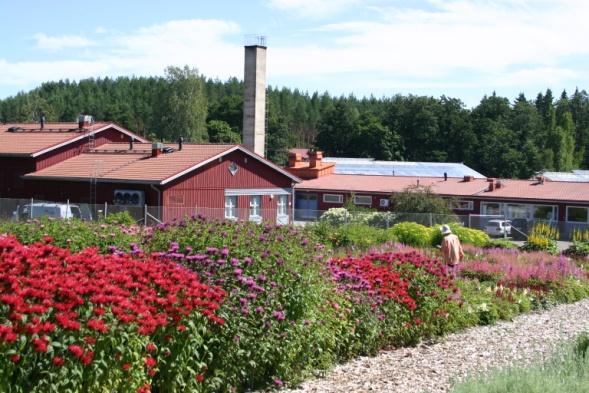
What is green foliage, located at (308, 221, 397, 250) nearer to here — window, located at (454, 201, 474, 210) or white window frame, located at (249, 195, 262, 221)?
white window frame, located at (249, 195, 262, 221)

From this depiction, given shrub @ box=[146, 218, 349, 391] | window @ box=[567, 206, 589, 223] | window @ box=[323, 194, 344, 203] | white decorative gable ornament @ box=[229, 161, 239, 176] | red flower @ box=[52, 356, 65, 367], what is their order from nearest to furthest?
red flower @ box=[52, 356, 65, 367] → shrub @ box=[146, 218, 349, 391] → white decorative gable ornament @ box=[229, 161, 239, 176] → window @ box=[567, 206, 589, 223] → window @ box=[323, 194, 344, 203]

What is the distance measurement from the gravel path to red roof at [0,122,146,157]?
91.1 ft

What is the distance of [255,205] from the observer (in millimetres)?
38312

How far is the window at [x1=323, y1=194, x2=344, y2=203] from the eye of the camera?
163ft

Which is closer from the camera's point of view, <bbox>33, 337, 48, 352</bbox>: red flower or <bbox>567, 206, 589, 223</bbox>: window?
<bbox>33, 337, 48, 352</bbox>: red flower

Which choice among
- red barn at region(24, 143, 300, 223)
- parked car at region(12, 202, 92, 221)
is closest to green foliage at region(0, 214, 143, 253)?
parked car at region(12, 202, 92, 221)

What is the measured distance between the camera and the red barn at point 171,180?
108 ft

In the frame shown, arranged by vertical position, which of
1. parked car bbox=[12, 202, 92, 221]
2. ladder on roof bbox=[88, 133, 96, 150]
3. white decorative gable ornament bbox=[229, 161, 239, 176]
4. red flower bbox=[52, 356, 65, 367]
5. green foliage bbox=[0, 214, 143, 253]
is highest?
ladder on roof bbox=[88, 133, 96, 150]

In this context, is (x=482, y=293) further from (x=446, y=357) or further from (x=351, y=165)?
(x=351, y=165)

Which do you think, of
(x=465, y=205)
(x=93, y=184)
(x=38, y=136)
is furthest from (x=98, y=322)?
(x=465, y=205)

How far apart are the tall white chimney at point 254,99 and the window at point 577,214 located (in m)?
18.7

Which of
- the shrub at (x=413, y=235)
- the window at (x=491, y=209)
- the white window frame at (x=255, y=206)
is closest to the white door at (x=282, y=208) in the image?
the white window frame at (x=255, y=206)

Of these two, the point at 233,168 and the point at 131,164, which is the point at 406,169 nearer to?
the point at 233,168

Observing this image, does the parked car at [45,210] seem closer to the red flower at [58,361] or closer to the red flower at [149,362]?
the red flower at [149,362]
